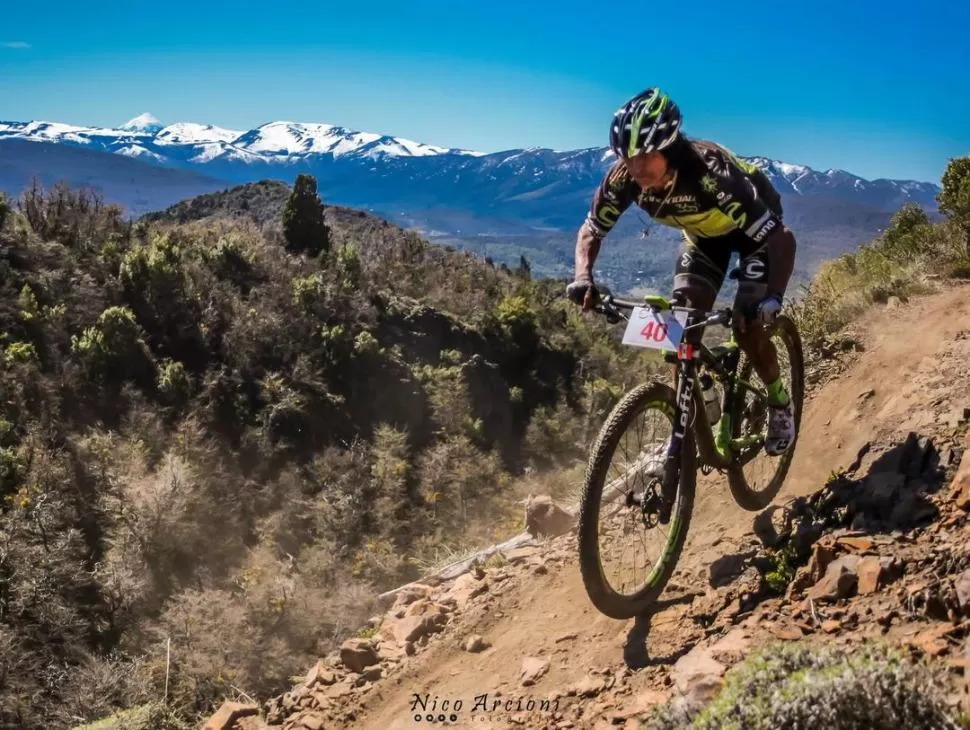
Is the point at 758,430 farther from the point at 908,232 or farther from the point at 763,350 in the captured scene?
the point at 908,232

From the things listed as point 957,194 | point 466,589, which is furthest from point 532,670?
point 957,194

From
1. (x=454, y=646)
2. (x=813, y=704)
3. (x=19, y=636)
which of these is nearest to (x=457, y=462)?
(x=19, y=636)

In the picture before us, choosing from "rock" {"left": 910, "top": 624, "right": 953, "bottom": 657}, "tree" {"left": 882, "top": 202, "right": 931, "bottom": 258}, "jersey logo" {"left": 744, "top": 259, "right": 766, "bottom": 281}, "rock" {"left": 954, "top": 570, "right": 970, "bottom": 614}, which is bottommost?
"rock" {"left": 910, "top": 624, "right": 953, "bottom": 657}

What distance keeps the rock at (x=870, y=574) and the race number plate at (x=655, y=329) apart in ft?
4.70

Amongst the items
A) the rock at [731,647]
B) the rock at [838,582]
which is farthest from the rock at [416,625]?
the rock at [838,582]

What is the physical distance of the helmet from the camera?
3.75 meters

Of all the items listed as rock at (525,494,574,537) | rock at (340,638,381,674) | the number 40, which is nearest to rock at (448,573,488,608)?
rock at (340,638,381,674)

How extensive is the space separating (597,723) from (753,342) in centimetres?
247

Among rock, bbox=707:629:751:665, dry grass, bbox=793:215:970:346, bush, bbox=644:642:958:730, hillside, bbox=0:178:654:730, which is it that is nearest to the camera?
bush, bbox=644:642:958:730

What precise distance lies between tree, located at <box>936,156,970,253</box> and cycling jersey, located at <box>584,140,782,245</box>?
25.8ft

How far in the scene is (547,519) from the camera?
709cm

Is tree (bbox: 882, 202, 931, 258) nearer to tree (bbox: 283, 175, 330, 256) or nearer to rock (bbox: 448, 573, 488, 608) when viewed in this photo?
rock (bbox: 448, 573, 488, 608)

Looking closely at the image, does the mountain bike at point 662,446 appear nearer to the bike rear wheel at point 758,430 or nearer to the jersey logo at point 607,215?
the bike rear wheel at point 758,430

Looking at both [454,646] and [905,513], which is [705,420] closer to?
[905,513]
